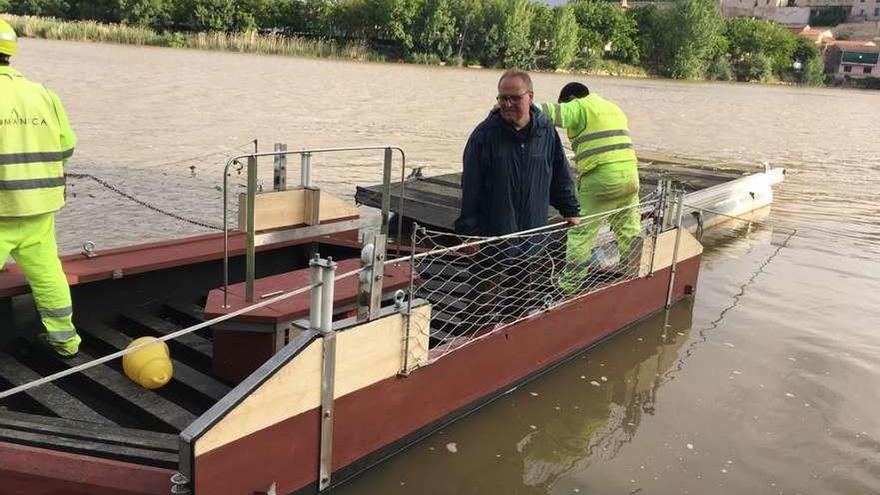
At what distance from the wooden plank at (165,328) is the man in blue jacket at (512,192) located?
1520 mm

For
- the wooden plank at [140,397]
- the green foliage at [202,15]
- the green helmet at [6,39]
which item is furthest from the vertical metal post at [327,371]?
the green foliage at [202,15]

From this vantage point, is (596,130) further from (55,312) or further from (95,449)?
(95,449)

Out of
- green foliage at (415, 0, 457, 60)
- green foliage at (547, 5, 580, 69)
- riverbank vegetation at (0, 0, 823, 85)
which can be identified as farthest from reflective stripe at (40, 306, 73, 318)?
green foliage at (547, 5, 580, 69)

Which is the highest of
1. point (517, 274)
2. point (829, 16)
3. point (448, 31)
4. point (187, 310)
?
point (829, 16)

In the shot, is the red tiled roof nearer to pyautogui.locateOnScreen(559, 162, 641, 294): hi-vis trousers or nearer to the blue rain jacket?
pyautogui.locateOnScreen(559, 162, 641, 294): hi-vis trousers

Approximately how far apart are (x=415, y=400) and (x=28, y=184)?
209 cm

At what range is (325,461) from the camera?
334 cm

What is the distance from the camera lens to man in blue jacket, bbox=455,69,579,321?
4.18m

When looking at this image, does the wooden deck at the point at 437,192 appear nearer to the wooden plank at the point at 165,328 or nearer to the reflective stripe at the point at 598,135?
the reflective stripe at the point at 598,135

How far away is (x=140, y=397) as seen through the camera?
3.47 m

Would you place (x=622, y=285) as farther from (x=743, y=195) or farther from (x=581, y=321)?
(x=743, y=195)

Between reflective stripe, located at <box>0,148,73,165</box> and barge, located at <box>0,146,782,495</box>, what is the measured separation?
0.69 m

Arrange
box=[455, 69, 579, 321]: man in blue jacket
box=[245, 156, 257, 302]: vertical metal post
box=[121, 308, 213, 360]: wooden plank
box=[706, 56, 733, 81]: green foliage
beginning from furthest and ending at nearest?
box=[706, 56, 733, 81]: green foliage
box=[455, 69, 579, 321]: man in blue jacket
box=[121, 308, 213, 360]: wooden plank
box=[245, 156, 257, 302]: vertical metal post

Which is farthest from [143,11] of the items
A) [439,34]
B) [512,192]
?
[512,192]
